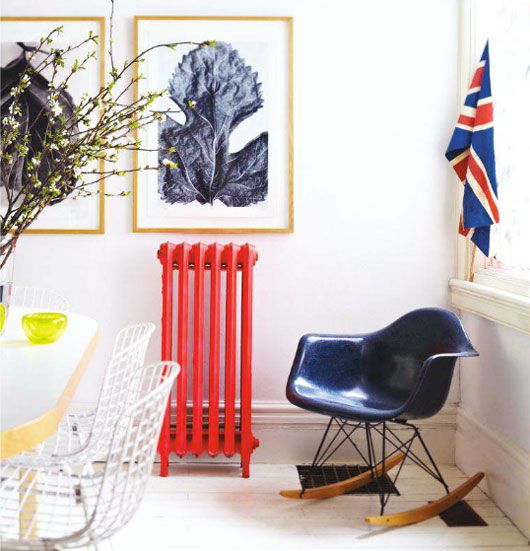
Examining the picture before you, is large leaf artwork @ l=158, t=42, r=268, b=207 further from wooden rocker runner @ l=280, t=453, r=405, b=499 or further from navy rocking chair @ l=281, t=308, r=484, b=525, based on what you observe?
wooden rocker runner @ l=280, t=453, r=405, b=499

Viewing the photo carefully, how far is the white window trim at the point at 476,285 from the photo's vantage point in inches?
116

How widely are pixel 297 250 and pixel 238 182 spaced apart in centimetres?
45

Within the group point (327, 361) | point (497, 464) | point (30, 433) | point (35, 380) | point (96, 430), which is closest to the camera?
point (30, 433)

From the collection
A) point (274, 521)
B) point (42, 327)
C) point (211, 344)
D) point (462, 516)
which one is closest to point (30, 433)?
point (42, 327)

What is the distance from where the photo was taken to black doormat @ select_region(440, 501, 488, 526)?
9.50 ft

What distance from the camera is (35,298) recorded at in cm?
355

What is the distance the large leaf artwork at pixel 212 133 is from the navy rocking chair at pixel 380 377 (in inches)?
35.4

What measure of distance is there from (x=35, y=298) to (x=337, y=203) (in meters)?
1.59

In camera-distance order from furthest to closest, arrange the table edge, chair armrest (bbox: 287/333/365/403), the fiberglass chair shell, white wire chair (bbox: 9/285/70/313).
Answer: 1. white wire chair (bbox: 9/285/70/313)
2. chair armrest (bbox: 287/333/365/403)
3. the fiberglass chair shell
4. the table edge

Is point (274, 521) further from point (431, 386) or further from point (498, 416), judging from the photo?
point (498, 416)

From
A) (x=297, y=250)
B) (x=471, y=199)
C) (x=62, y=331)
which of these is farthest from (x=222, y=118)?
(x=62, y=331)

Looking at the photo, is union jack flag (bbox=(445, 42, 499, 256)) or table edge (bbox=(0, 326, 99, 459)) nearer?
table edge (bbox=(0, 326, 99, 459))

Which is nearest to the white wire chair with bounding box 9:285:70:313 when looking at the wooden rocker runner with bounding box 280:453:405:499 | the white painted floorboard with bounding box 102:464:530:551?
the white painted floorboard with bounding box 102:464:530:551

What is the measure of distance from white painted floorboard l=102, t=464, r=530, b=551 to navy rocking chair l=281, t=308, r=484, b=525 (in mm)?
86
